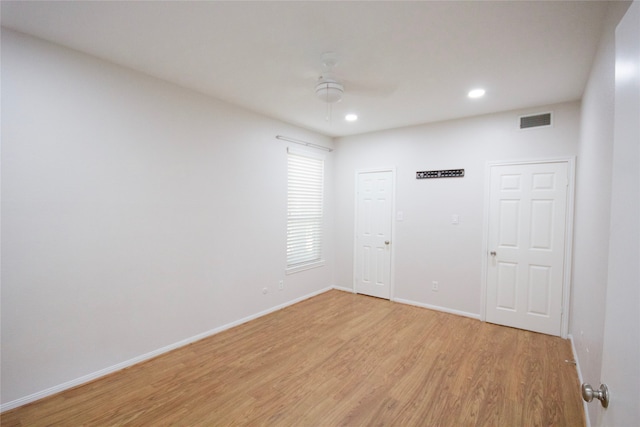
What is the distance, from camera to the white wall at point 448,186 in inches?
138

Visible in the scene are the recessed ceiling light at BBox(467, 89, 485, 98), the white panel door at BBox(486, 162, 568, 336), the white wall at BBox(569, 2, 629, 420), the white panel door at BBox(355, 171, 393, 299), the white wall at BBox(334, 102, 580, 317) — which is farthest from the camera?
the white panel door at BBox(355, 171, 393, 299)

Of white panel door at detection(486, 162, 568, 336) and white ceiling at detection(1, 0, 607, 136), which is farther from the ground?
white ceiling at detection(1, 0, 607, 136)

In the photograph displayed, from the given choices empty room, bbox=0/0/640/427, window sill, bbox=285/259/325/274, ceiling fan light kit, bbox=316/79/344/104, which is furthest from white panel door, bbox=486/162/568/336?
window sill, bbox=285/259/325/274

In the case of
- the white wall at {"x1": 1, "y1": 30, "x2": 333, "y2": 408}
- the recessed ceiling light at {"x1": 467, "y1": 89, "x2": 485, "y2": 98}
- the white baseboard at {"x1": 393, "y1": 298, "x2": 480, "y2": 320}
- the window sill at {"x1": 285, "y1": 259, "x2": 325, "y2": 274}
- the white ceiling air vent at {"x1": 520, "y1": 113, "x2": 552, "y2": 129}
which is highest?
the recessed ceiling light at {"x1": 467, "y1": 89, "x2": 485, "y2": 98}

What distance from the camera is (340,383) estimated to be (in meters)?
2.40

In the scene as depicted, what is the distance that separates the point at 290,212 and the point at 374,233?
144 centimetres

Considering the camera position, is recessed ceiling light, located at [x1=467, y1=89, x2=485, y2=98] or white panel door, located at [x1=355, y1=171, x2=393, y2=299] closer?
recessed ceiling light, located at [x1=467, y1=89, x2=485, y2=98]

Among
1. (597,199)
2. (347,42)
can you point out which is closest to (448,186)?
(597,199)

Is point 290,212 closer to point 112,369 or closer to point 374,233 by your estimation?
point 374,233

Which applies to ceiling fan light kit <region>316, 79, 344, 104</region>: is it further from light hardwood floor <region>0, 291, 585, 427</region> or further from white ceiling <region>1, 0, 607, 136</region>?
light hardwood floor <region>0, 291, 585, 427</region>

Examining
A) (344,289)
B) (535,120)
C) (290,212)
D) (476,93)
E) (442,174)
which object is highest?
(476,93)

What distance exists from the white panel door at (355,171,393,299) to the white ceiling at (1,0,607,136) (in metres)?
1.71

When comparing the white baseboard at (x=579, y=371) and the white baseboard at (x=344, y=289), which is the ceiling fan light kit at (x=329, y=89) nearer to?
the white baseboard at (x=579, y=371)

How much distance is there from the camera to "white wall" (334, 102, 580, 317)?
3496mm
